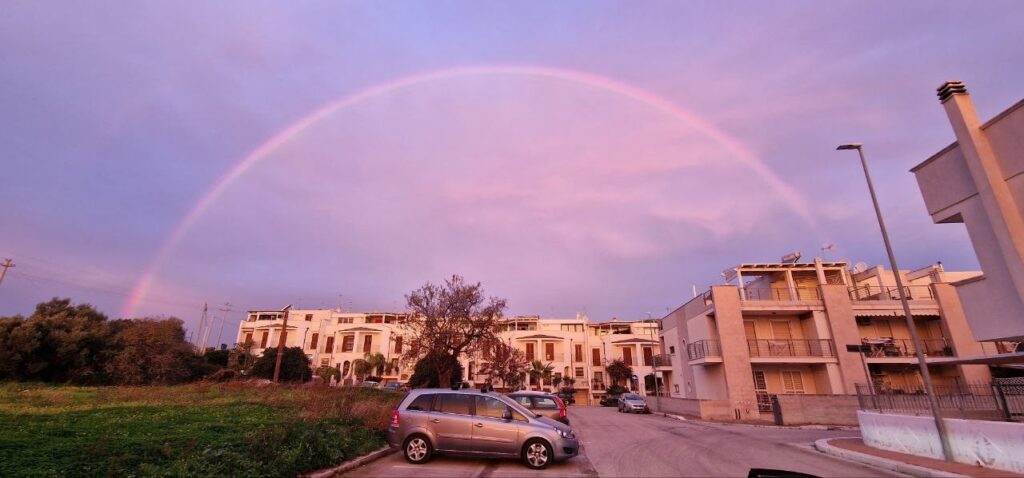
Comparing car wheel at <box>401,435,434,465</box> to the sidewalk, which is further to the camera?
car wheel at <box>401,435,434,465</box>

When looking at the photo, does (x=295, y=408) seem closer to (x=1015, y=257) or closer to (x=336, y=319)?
(x=1015, y=257)

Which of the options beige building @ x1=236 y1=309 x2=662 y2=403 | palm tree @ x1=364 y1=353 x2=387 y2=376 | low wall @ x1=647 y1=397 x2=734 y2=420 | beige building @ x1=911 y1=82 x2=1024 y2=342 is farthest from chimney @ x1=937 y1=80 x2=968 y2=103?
palm tree @ x1=364 y1=353 x2=387 y2=376

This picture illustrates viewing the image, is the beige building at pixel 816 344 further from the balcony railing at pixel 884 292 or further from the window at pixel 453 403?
the window at pixel 453 403

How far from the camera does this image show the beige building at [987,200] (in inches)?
453

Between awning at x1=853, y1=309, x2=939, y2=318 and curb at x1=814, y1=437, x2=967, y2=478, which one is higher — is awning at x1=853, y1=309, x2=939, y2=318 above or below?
above

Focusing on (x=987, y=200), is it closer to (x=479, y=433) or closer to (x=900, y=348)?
(x=479, y=433)

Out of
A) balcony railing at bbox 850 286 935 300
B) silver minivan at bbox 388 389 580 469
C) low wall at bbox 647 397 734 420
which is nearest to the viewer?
silver minivan at bbox 388 389 580 469

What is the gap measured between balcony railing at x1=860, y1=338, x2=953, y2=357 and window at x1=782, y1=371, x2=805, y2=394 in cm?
426

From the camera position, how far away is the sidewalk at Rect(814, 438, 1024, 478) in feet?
33.9

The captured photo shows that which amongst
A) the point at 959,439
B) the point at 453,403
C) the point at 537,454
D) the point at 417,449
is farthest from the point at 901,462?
the point at 417,449

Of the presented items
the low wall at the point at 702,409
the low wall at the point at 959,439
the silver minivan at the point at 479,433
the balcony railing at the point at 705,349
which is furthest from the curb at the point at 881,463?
the balcony railing at the point at 705,349

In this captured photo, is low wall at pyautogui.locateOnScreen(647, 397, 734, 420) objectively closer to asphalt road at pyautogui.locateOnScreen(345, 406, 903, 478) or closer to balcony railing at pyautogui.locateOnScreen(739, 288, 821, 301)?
balcony railing at pyautogui.locateOnScreen(739, 288, 821, 301)

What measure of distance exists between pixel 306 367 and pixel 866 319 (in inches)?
2321

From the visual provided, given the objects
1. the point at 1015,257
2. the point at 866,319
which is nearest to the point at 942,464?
the point at 1015,257
